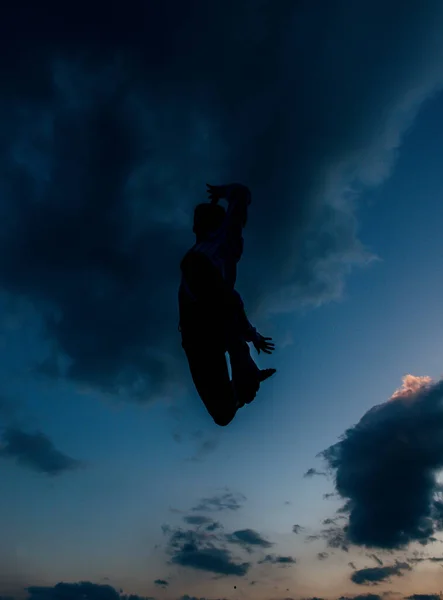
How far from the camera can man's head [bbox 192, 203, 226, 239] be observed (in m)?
12.9

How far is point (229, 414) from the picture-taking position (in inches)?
444

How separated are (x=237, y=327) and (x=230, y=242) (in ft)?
7.47

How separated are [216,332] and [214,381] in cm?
115

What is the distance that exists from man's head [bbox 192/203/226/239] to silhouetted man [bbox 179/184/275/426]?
2.71ft

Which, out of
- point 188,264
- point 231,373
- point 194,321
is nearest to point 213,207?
point 188,264

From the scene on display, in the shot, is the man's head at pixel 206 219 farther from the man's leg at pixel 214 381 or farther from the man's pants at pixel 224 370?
Answer: the man's leg at pixel 214 381

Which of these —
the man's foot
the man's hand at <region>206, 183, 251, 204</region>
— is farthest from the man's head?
the man's foot

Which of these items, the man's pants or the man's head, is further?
the man's head

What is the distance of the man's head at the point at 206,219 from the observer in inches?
509

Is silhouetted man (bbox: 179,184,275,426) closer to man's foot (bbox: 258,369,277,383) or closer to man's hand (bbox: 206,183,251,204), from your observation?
man's foot (bbox: 258,369,277,383)

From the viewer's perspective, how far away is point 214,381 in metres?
11.3

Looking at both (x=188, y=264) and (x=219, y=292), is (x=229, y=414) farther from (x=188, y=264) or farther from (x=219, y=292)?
(x=188, y=264)

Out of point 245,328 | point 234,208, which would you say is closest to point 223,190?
point 234,208

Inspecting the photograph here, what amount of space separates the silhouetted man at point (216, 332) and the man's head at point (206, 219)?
0.82 m
